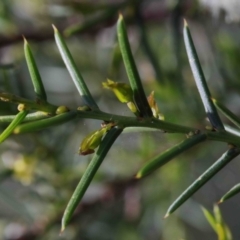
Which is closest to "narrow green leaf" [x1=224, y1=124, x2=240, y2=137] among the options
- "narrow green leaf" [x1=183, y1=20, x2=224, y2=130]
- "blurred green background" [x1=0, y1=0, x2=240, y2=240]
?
"narrow green leaf" [x1=183, y1=20, x2=224, y2=130]

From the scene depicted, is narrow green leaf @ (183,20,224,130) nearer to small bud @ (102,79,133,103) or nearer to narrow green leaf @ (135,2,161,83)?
small bud @ (102,79,133,103)

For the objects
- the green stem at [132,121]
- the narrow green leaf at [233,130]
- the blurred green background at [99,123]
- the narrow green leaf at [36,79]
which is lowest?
the blurred green background at [99,123]

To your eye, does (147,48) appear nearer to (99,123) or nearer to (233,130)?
(99,123)

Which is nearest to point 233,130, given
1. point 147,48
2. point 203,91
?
point 203,91

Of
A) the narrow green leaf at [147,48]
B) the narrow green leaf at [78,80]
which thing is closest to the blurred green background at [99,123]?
the narrow green leaf at [147,48]

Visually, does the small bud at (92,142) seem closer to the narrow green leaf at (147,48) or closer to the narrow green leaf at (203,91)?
the narrow green leaf at (203,91)

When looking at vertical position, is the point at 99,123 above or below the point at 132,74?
below
